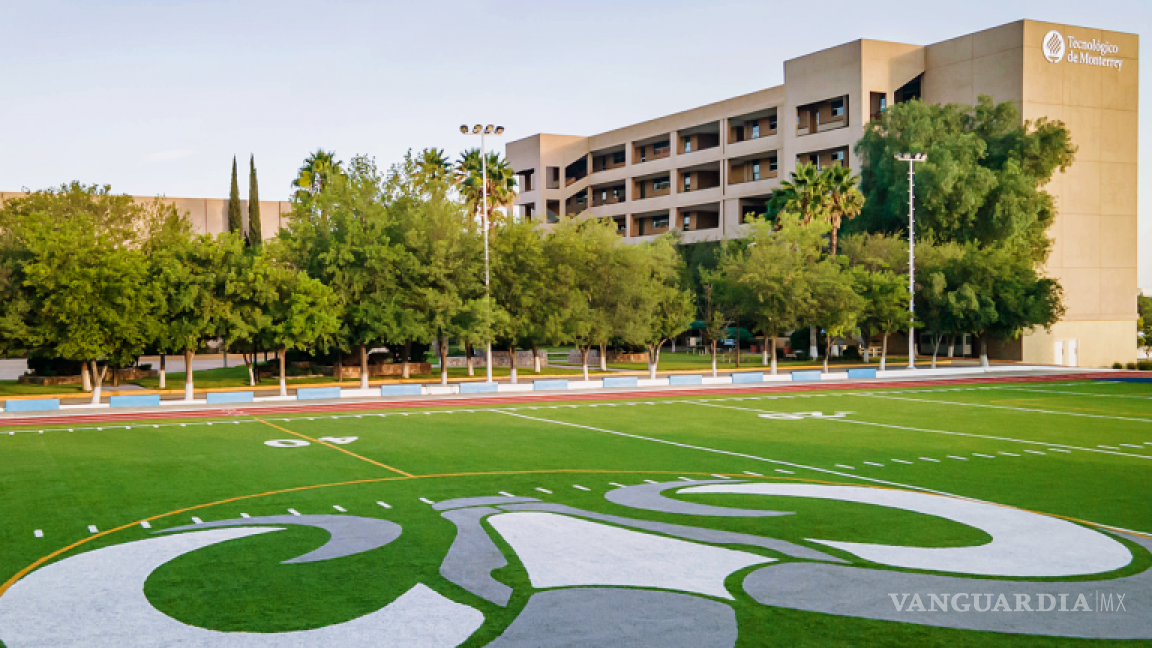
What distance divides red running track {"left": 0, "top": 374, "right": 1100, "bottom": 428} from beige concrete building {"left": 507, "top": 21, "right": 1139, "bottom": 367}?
2653 centimetres

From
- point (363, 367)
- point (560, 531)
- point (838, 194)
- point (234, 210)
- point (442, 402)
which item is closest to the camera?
point (560, 531)

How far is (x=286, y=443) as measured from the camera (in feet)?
84.8

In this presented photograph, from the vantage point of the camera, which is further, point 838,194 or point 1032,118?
point 1032,118

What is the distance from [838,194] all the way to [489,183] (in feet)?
86.0

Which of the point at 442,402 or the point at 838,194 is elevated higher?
the point at 838,194

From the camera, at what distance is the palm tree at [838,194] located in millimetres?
69500

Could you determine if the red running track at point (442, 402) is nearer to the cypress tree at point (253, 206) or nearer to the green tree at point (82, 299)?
the green tree at point (82, 299)

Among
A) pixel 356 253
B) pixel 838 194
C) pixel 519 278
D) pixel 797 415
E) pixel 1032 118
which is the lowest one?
pixel 797 415

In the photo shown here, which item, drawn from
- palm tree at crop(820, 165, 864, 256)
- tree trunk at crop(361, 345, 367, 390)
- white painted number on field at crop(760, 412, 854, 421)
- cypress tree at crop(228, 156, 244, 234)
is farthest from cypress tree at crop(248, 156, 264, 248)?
white painted number on field at crop(760, 412, 854, 421)

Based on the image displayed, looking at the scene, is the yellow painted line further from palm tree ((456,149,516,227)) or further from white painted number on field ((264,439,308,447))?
palm tree ((456,149,516,227))

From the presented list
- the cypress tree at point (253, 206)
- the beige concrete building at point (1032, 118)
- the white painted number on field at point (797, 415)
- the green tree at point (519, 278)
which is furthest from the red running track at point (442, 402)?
the cypress tree at point (253, 206)

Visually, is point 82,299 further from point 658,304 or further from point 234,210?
point 234,210

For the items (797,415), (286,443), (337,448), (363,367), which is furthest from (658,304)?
(337,448)

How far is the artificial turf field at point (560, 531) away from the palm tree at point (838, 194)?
4231cm
